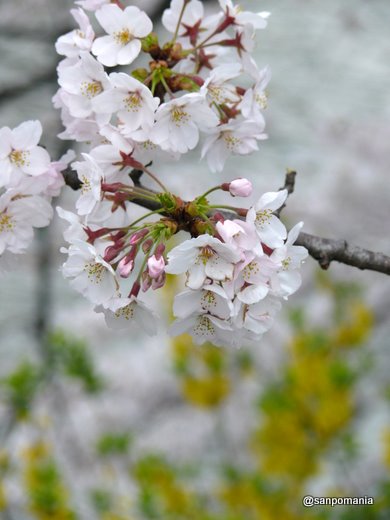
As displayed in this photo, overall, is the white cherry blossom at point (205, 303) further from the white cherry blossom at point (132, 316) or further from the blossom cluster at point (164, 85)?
the blossom cluster at point (164, 85)

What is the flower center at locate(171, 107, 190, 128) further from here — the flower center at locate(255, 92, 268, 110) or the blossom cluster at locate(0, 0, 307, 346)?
the flower center at locate(255, 92, 268, 110)

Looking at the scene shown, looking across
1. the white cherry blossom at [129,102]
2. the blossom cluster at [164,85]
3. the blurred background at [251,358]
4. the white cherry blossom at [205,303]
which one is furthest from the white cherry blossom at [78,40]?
the blurred background at [251,358]

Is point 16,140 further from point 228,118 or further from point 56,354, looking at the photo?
point 56,354

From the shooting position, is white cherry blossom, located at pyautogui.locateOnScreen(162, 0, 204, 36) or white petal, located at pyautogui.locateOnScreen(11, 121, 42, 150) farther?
white cherry blossom, located at pyautogui.locateOnScreen(162, 0, 204, 36)

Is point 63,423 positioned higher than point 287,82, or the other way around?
point 287,82

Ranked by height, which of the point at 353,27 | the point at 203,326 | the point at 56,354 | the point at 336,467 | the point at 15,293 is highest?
the point at 353,27

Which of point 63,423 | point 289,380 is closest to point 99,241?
point 289,380

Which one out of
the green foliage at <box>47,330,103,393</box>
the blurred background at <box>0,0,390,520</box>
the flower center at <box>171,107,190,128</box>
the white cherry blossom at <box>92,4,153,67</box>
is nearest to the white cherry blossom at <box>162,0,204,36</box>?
the white cherry blossom at <box>92,4,153,67</box>

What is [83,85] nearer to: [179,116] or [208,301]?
[179,116]
